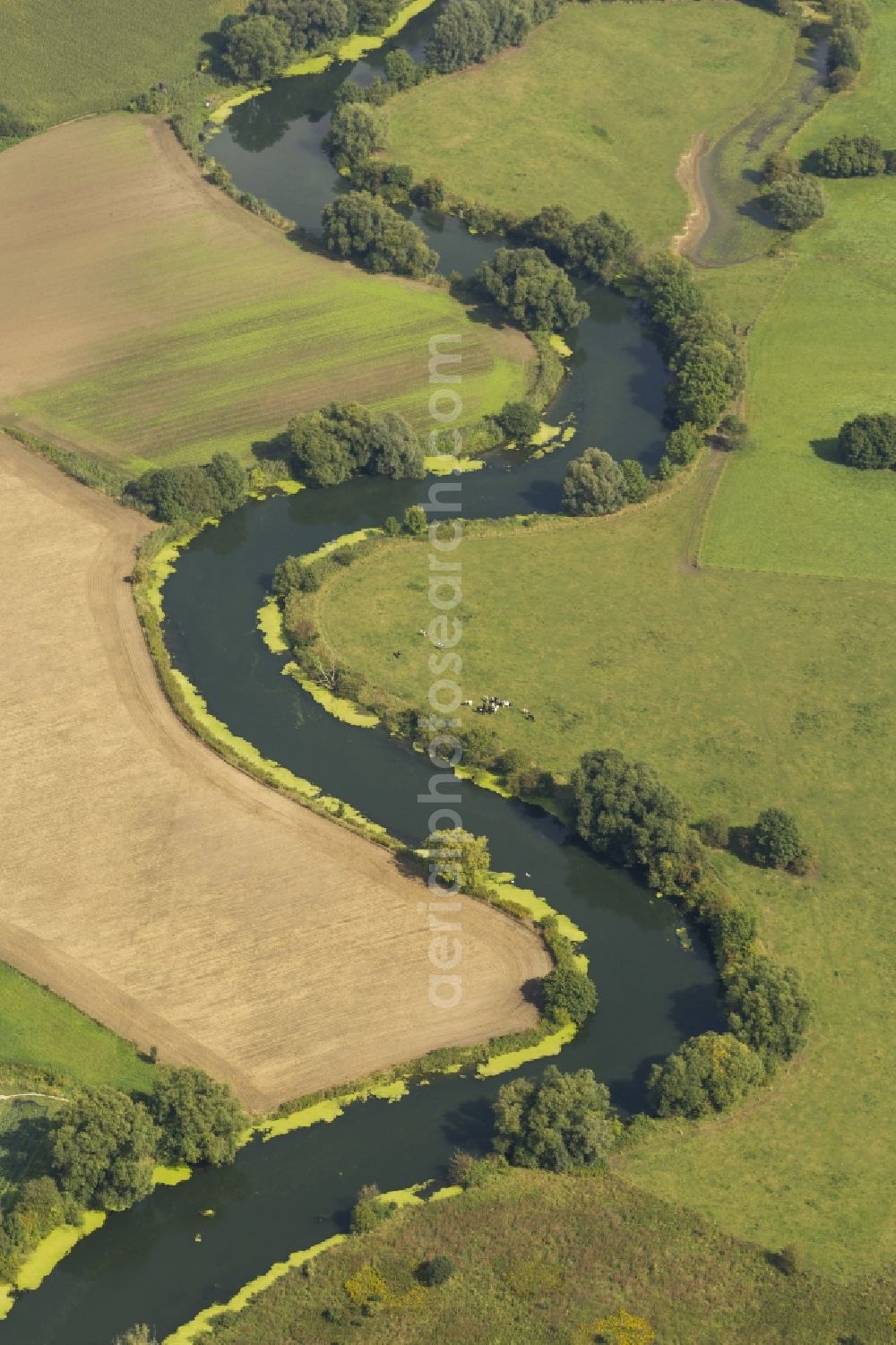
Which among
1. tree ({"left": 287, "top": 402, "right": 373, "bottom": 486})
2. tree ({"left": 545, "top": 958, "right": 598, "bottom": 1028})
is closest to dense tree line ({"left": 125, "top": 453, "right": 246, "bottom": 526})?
tree ({"left": 287, "top": 402, "right": 373, "bottom": 486})

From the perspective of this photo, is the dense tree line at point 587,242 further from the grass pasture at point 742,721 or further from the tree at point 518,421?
the grass pasture at point 742,721

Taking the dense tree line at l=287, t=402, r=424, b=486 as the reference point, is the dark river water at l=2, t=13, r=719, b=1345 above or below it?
below

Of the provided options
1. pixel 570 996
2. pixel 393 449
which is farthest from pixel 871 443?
pixel 570 996

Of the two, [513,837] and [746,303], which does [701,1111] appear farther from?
[746,303]

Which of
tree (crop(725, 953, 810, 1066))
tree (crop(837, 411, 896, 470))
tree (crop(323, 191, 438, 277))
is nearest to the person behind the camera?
tree (crop(725, 953, 810, 1066))

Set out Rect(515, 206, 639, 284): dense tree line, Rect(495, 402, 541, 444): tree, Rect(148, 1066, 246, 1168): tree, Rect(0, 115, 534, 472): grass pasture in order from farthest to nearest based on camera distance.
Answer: Rect(515, 206, 639, 284): dense tree line, Rect(0, 115, 534, 472): grass pasture, Rect(495, 402, 541, 444): tree, Rect(148, 1066, 246, 1168): tree

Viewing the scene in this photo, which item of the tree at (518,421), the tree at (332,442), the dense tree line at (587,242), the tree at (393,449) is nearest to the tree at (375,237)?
the dense tree line at (587,242)

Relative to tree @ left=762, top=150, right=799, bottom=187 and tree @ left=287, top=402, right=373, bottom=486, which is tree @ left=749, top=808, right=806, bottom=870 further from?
tree @ left=762, top=150, right=799, bottom=187

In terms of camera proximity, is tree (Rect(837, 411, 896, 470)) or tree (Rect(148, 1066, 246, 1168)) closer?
tree (Rect(148, 1066, 246, 1168))
